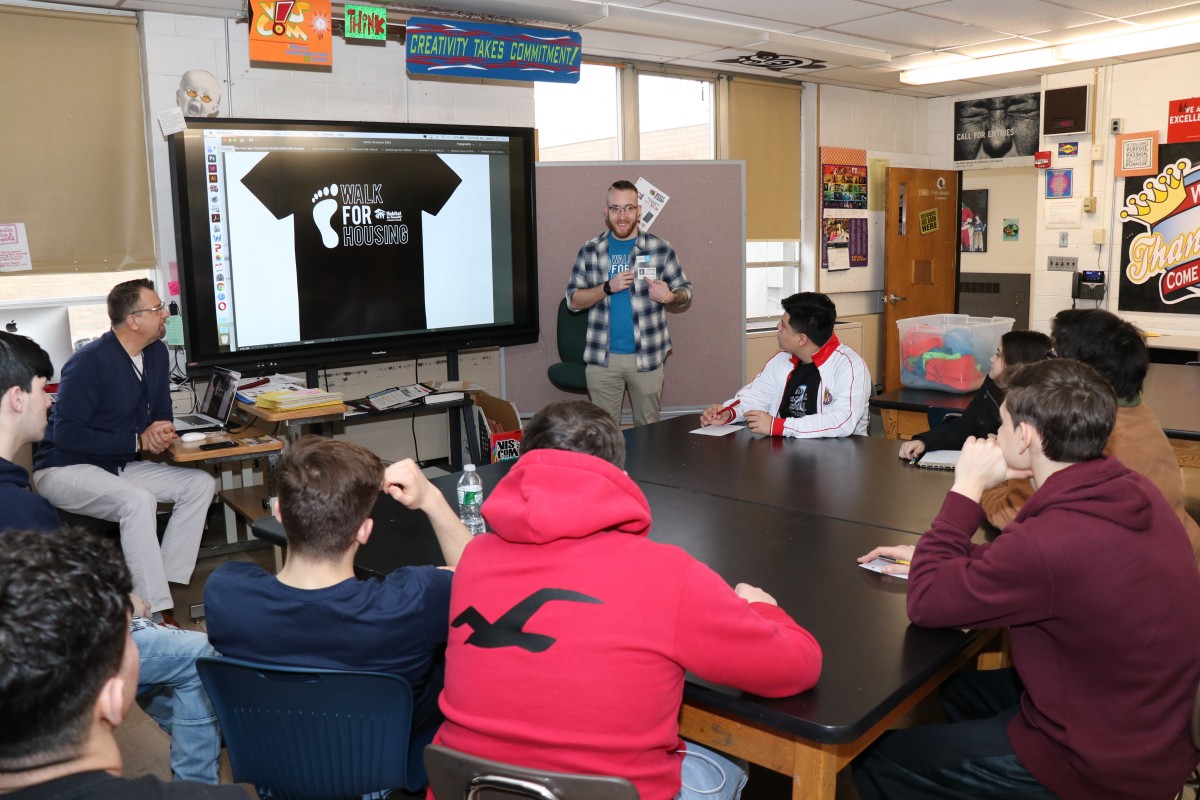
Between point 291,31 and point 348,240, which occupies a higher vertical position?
point 291,31

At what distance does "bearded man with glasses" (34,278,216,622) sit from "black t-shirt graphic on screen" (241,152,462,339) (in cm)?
83

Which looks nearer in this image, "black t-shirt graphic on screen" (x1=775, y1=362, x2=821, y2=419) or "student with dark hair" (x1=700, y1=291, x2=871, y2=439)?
"student with dark hair" (x1=700, y1=291, x2=871, y2=439)

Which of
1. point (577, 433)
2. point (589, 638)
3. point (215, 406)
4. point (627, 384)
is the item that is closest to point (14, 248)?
point (215, 406)

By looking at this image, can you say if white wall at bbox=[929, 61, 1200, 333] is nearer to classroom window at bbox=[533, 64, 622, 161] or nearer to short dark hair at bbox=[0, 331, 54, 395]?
classroom window at bbox=[533, 64, 622, 161]

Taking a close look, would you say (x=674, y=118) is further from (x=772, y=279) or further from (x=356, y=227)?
(x=356, y=227)

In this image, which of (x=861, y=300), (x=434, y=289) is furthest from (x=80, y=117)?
(x=861, y=300)

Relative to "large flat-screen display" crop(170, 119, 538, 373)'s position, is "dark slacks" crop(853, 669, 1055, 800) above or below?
below

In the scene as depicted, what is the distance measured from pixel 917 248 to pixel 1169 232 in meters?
1.93

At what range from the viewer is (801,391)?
11.9 feet

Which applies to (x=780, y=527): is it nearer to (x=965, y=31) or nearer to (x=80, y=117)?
(x=80, y=117)

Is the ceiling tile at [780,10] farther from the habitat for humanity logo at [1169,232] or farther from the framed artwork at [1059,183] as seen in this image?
the habitat for humanity logo at [1169,232]

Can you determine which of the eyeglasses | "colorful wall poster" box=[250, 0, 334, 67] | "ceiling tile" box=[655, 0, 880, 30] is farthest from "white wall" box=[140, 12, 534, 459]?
"ceiling tile" box=[655, 0, 880, 30]

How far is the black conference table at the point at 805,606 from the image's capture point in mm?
1524

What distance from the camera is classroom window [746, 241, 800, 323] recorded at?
772cm
